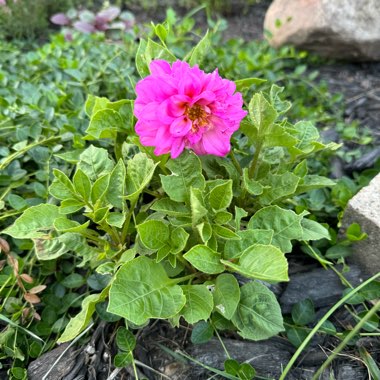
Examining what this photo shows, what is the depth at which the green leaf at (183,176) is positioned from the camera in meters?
1.36

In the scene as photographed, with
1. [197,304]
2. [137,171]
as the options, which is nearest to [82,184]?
[137,171]

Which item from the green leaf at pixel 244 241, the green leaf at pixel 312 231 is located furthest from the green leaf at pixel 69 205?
the green leaf at pixel 312 231

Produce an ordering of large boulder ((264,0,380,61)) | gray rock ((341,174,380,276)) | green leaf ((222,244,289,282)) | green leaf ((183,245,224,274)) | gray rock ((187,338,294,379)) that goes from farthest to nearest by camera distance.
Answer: large boulder ((264,0,380,61)), gray rock ((341,174,380,276)), gray rock ((187,338,294,379)), green leaf ((183,245,224,274)), green leaf ((222,244,289,282))

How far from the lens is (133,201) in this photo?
4.66 ft

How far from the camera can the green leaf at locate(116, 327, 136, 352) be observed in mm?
1448

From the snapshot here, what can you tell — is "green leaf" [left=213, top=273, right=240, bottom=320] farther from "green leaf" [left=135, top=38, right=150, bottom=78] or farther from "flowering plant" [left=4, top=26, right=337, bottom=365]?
"green leaf" [left=135, top=38, right=150, bottom=78]

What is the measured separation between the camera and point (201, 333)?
1.45 m

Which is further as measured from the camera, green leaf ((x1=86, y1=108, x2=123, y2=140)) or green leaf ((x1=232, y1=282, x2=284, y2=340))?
green leaf ((x1=86, y1=108, x2=123, y2=140))

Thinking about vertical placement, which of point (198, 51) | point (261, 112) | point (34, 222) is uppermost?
point (198, 51)

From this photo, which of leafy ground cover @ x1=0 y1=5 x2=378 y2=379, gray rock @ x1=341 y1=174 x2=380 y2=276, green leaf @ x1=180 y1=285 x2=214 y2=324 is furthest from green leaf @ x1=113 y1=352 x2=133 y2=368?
gray rock @ x1=341 y1=174 x2=380 y2=276

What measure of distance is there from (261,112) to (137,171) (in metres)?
0.39

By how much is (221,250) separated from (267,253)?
0.23 m

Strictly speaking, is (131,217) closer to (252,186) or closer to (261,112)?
(252,186)

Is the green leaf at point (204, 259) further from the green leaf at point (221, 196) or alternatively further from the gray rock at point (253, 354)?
the gray rock at point (253, 354)
